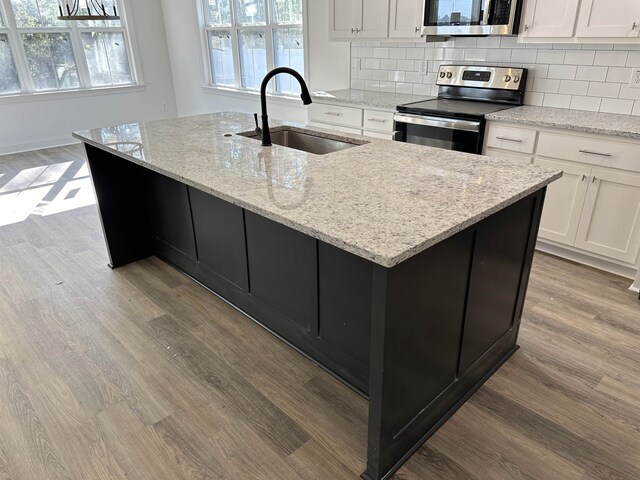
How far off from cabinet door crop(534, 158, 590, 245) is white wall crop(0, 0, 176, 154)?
6.21m

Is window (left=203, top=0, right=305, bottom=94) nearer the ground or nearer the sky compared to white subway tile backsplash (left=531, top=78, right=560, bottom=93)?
nearer the sky

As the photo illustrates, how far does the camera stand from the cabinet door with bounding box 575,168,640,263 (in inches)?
102

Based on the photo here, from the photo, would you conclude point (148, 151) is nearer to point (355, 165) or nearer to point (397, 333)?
point (355, 165)

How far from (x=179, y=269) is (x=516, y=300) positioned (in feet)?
6.76

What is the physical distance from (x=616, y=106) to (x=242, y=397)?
2.98 meters

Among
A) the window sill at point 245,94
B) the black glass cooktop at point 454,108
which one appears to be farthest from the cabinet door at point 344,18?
the window sill at point 245,94

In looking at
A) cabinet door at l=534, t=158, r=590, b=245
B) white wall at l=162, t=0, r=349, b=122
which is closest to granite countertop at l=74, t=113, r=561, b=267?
cabinet door at l=534, t=158, r=590, b=245

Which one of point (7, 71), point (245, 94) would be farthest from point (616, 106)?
point (7, 71)

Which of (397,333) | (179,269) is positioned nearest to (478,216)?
(397,333)

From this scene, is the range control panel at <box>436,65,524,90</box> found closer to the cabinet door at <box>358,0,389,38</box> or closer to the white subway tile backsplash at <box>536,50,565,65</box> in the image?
the white subway tile backsplash at <box>536,50,565,65</box>

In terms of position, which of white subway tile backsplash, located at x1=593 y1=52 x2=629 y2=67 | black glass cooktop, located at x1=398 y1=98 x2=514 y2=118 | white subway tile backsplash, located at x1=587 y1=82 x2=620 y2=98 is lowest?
black glass cooktop, located at x1=398 y1=98 x2=514 y2=118

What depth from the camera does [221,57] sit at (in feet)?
20.7

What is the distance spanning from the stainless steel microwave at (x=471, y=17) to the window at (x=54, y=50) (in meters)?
5.18

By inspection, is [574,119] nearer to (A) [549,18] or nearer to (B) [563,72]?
(B) [563,72]
